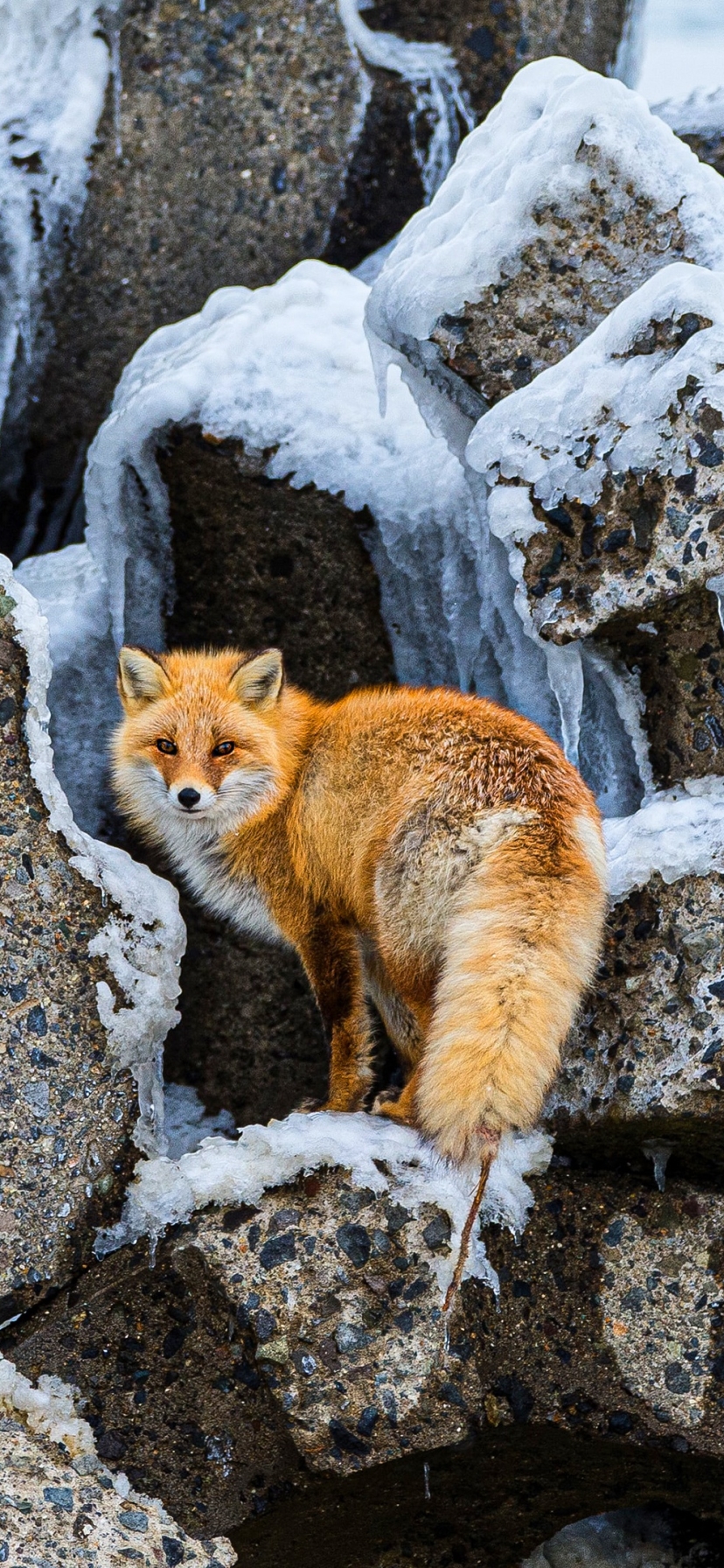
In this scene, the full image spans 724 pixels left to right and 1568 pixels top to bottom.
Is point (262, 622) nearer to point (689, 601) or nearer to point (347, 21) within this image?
point (689, 601)

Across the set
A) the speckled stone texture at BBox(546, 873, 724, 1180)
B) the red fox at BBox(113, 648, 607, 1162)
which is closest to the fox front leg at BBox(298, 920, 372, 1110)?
the red fox at BBox(113, 648, 607, 1162)

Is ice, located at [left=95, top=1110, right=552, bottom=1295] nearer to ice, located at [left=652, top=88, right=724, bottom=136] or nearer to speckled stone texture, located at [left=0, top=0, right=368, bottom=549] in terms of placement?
speckled stone texture, located at [left=0, top=0, right=368, bottom=549]

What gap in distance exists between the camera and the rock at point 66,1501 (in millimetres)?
3020

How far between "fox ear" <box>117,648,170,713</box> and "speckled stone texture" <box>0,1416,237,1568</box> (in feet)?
6.80

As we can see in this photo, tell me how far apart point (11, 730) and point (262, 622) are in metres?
1.84

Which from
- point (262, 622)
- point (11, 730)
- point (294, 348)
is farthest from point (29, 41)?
point (11, 730)

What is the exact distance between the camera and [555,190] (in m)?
4.30

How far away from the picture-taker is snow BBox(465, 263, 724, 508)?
380 cm

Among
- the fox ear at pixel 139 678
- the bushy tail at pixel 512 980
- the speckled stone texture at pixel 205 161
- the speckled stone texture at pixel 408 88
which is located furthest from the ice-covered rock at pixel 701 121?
the bushy tail at pixel 512 980

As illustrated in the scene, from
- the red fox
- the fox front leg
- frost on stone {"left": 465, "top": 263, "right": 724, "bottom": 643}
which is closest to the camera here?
the red fox

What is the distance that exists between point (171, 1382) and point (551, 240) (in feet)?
11.5

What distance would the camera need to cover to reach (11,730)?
3.65 m

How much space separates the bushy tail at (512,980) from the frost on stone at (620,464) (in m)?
0.73

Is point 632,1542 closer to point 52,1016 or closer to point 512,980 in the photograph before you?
point 512,980
